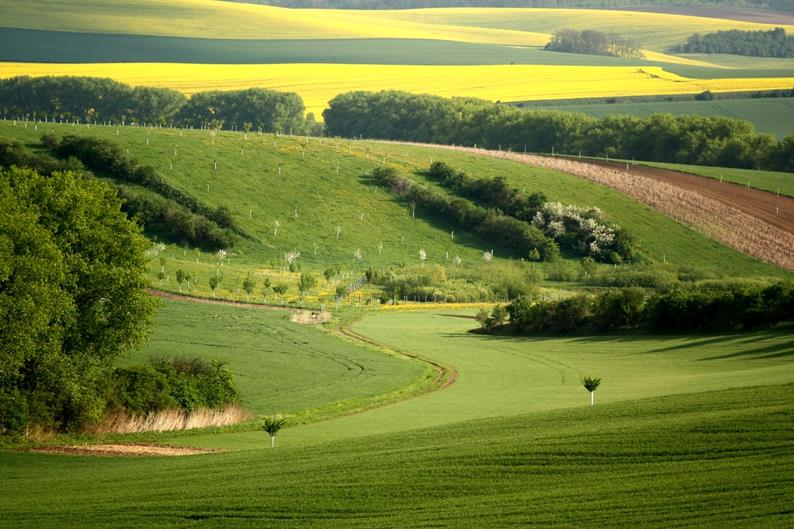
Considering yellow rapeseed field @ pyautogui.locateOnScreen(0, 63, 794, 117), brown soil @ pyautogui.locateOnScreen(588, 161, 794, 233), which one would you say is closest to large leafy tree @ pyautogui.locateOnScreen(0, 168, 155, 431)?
brown soil @ pyautogui.locateOnScreen(588, 161, 794, 233)

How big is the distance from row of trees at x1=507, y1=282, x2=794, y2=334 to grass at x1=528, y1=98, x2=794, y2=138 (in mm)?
97164

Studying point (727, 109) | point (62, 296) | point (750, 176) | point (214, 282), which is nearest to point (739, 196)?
point (750, 176)

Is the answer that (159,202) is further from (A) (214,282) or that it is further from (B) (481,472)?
(B) (481,472)

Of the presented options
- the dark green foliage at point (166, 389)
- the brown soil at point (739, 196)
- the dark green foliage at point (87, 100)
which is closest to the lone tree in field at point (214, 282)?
the dark green foliage at point (166, 389)

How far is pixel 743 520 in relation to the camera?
23.5m

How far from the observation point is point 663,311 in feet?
215

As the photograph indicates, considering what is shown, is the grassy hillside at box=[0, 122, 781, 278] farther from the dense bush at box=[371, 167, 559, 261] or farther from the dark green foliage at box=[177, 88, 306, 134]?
the dark green foliage at box=[177, 88, 306, 134]

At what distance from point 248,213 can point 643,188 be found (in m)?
40.4

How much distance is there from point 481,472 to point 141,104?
141m

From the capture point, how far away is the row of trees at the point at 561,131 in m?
150

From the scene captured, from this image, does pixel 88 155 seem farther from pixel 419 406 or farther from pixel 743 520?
pixel 743 520

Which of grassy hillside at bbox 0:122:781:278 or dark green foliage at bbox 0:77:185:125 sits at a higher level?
dark green foliage at bbox 0:77:185:125

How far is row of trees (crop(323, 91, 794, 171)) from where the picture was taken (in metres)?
150

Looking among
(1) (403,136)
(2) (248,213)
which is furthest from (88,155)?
(1) (403,136)
